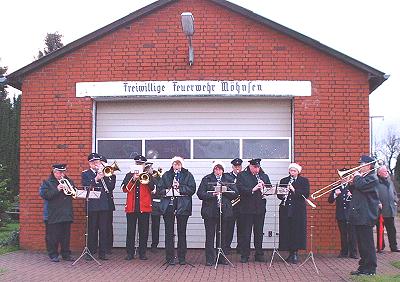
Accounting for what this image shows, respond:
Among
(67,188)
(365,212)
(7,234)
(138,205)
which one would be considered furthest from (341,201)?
(7,234)

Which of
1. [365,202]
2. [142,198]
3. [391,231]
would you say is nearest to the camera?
[365,202]

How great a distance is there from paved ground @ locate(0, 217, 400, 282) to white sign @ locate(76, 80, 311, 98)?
376 cm

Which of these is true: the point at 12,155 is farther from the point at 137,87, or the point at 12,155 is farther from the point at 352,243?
the point at 352,243

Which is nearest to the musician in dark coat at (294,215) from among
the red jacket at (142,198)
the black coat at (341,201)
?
the black coat at (341,201)

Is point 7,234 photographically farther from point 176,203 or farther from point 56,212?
point 176,203

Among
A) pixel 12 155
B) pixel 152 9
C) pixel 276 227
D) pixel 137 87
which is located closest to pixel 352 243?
pixel 276 227

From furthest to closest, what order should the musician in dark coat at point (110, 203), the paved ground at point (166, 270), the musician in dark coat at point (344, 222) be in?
the musician in dark coat at point (344, 222)
the musician in dark coat at point (110, 203)
the paved ground at point (166, 270)

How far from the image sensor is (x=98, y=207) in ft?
42.8

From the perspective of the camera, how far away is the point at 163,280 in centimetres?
1055

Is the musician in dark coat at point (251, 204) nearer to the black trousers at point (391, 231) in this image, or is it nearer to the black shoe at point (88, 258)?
the black shoe at point (88, 258)

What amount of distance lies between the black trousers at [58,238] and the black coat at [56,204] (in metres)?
0.18

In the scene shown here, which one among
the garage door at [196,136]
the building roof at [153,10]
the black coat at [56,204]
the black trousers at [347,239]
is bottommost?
the black trousers at [347,239]

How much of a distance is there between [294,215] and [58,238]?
511 centimetres

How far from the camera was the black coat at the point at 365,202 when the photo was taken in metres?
11.0
